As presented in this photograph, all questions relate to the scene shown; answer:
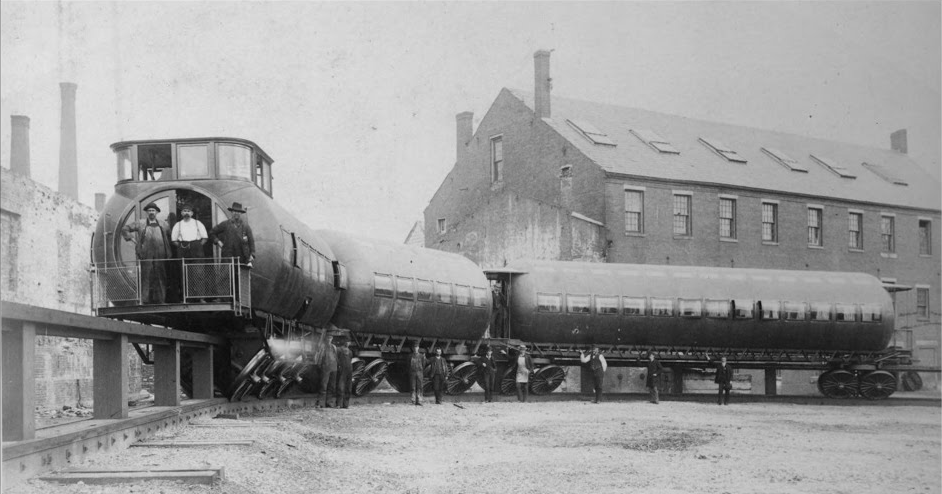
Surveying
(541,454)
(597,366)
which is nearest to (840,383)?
(597,366)

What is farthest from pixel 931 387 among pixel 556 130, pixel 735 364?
pixel 556 130

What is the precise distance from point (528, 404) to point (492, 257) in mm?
17298

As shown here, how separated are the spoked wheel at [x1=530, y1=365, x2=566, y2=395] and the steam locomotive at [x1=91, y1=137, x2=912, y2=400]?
0.13 feet

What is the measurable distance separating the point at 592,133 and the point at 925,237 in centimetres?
1732

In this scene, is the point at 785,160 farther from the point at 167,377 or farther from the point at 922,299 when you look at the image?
the point at 167,377

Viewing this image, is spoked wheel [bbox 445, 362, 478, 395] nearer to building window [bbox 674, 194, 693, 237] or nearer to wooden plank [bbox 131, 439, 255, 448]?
wooden plank [bbox 131, 439, 255, 448]

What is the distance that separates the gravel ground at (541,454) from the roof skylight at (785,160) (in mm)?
24061

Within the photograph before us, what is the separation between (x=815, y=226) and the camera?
38781 millimetres

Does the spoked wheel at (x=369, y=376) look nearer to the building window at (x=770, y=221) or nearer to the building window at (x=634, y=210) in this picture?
the building window at (x=634, y=210)

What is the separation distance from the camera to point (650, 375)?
23.5 meters

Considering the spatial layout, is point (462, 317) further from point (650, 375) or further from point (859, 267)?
point (859, 267)

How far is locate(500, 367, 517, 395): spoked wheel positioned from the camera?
953 inches

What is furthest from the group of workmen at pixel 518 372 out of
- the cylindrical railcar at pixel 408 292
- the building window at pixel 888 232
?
the building window at pixel 888 232

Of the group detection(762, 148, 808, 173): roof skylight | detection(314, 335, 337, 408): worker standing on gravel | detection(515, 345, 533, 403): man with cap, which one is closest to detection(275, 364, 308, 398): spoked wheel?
detection(314, 335, 337, 408): worker standing on gravel
